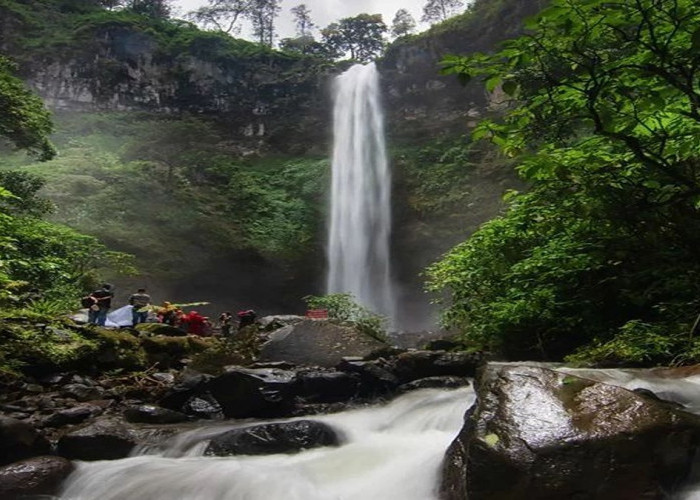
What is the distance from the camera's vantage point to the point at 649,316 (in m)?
6.26

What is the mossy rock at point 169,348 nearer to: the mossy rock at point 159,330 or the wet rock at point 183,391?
the mossy rock at point 159,330

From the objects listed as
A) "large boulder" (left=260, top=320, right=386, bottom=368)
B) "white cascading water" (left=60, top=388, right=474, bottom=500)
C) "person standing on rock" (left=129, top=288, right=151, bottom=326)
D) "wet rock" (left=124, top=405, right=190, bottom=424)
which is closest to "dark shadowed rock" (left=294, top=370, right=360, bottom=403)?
"white cascading water" (left=60, top=388, right=474, bottom=500)

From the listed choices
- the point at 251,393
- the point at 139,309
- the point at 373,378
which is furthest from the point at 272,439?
the point at 139,309

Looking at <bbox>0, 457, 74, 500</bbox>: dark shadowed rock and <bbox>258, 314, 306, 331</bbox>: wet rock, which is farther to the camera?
<bbox>258, 314, 306, 331</bbox>: wet rock

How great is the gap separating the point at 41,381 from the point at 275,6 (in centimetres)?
4860

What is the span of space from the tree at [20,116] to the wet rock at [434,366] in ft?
37.1

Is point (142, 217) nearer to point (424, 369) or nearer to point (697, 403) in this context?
point (424, 369)

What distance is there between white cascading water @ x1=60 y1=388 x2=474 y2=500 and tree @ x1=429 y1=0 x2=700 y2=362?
6.47ft

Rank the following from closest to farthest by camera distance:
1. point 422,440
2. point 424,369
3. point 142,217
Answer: point 422,440, point 424,369, point 142,217

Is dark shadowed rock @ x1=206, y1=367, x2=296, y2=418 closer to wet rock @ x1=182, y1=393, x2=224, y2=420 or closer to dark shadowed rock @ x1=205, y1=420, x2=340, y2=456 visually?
wet rock @ x1=182, y1=393, x2=224, y2=420

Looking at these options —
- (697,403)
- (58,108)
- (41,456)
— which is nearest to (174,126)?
(58,108)

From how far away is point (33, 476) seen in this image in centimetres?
457

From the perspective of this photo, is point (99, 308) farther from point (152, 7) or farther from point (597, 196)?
point (152, 7)

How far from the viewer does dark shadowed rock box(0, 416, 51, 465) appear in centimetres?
→ 478
